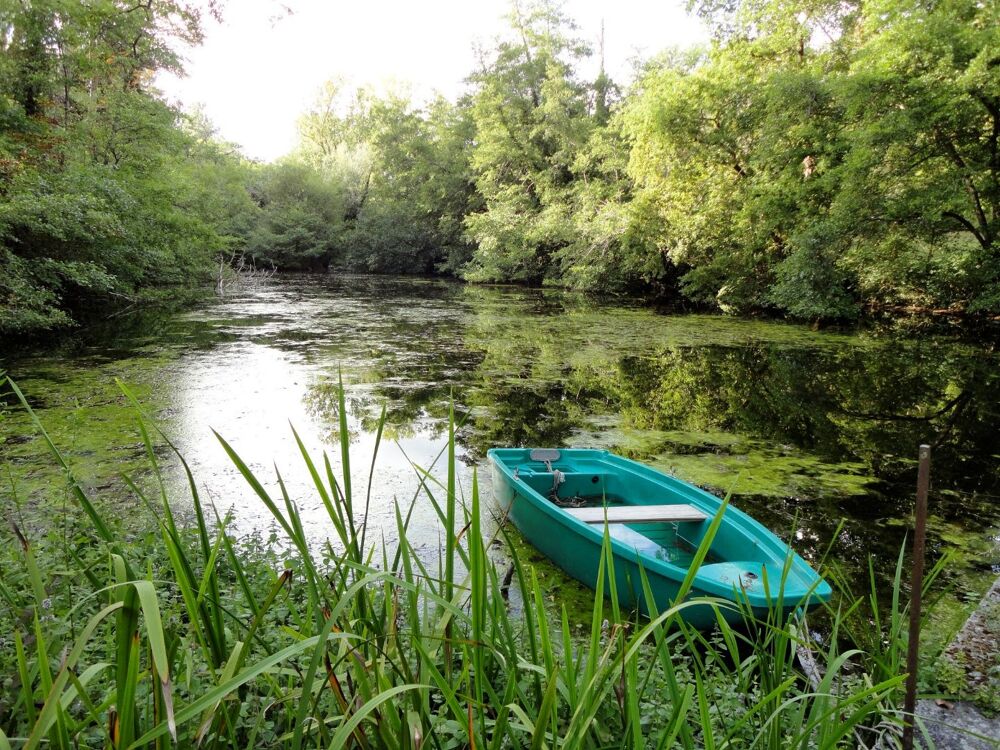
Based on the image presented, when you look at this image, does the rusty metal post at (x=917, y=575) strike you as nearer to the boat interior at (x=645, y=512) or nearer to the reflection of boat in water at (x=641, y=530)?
the reflection of boat in water at (x=641, y=530)

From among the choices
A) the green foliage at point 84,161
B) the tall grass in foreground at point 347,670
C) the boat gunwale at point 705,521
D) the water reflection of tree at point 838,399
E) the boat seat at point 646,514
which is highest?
the green foliage at point 84,161

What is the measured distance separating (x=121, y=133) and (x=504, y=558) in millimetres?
13079

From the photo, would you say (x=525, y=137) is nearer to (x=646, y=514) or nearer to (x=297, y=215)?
(x=297, y=215)

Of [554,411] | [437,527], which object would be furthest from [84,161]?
[437,527]

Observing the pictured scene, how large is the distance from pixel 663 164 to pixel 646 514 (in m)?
14.2

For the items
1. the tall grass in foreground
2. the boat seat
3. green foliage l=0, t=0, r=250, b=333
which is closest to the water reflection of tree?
the boat seat

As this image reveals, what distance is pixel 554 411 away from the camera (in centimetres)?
690

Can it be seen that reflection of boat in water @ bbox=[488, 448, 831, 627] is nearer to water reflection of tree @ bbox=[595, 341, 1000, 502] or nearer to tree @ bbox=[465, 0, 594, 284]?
water reflection of tree @ bbox=[595, 341, 1000, 502]

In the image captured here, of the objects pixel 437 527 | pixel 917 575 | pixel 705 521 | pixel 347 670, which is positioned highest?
pixel 917 575

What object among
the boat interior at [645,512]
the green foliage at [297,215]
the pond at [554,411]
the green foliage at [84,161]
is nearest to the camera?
the boat interior at [645,512]

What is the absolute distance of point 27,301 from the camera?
7918 millimetres

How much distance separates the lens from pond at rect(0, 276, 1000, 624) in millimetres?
4184

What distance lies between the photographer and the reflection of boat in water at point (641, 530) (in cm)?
265

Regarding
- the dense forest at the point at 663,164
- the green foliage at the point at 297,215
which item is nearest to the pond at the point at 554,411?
the dense forest at the point at 663,164
